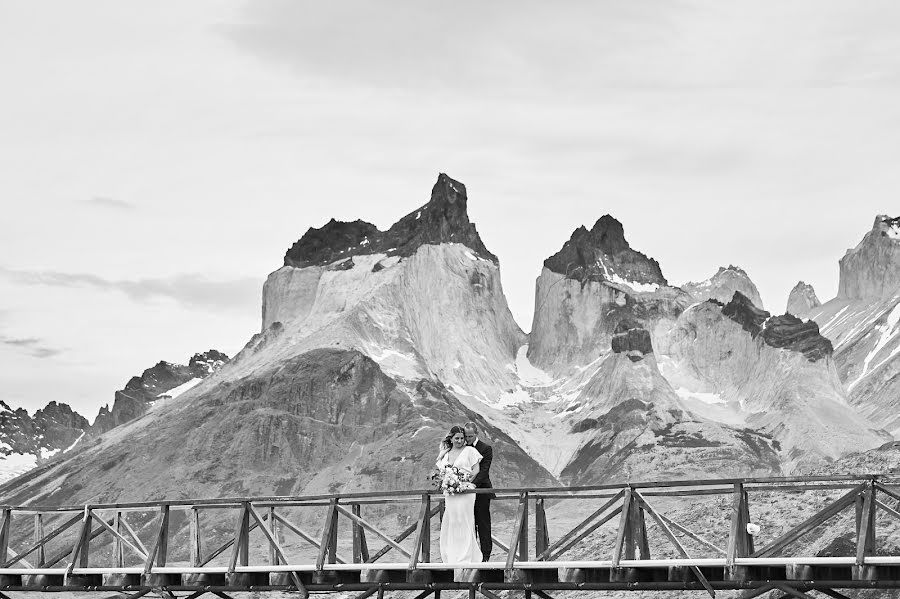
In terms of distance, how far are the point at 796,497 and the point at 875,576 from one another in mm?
33801

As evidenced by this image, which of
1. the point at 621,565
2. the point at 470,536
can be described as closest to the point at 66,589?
the point at 470,536

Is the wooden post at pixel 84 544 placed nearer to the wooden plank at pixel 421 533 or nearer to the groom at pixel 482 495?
the wooden plank at pixel 421 533

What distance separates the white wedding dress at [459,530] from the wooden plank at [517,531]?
88 centimetres

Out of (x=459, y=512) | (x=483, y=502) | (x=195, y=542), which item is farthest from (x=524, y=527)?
(x=195, y=542)

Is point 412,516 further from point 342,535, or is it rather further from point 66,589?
point 66,589

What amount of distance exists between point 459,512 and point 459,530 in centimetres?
34

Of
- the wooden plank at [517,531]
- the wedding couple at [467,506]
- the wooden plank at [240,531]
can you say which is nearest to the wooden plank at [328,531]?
the wooden plank at [240,531]

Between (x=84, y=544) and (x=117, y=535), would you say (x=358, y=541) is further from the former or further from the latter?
(x=84, y=544)

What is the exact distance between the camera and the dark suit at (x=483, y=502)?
28.6 meters

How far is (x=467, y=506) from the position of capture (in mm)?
28828

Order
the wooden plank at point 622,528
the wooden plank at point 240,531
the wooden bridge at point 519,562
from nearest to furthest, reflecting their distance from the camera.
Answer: the wooden bridge at point 519,562 < the wooden plank at point 622,528 < the wooden plank at point 240,531

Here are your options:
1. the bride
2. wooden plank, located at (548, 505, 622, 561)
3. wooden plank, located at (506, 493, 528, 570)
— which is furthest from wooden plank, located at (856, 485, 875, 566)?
the bride

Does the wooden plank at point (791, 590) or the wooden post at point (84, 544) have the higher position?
the wooden post at point (84, 544)

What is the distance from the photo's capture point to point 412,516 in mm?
181000
